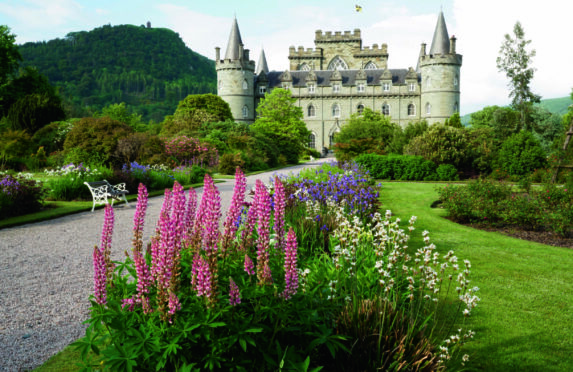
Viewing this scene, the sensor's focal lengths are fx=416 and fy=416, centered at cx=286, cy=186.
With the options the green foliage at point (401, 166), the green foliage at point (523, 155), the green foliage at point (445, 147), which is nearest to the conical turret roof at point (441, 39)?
the green foliage at point (445, 147)

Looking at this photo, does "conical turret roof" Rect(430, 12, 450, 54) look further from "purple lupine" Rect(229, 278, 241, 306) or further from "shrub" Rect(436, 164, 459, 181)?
"purple lupine" Rect(229, 278, 241, 306)

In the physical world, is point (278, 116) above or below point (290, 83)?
below

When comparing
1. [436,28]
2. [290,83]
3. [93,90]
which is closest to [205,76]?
[93,90]

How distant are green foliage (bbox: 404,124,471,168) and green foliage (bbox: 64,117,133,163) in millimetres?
14845

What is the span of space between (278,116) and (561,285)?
36.9 meters

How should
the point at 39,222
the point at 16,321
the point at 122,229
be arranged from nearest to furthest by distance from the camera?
the point at 16,321 → the point at 122,229 → the point at 39,222

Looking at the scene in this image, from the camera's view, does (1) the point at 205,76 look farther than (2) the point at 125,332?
Yes

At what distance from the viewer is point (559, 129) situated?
4088cm

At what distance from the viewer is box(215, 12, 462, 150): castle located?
172 feet

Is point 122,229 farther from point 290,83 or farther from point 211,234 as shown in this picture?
point 290,83

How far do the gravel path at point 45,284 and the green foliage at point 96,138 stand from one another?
8.82 m

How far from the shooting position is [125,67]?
9481cm

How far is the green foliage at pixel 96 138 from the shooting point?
18.1 m

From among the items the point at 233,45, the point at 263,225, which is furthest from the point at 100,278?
the point at 233,45
